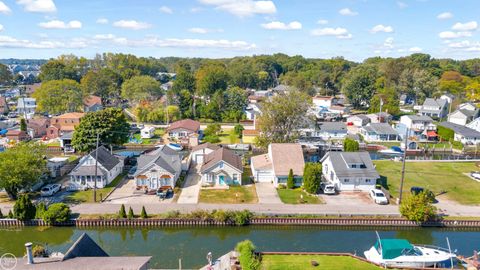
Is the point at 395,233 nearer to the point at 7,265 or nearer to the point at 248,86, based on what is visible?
the point at 7,265

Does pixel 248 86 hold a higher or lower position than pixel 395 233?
higher

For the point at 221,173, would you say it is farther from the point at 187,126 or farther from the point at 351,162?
the point at 187,126

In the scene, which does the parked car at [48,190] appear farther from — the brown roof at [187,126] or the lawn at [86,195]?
the brown roof at [187,126]

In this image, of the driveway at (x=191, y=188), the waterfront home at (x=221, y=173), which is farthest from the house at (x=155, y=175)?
the waterfront home at (x=221, y=173)

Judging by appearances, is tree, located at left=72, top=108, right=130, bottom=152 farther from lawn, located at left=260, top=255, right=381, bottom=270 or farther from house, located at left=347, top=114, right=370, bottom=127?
house, located at left=347, top=114, right=370, bottom=127

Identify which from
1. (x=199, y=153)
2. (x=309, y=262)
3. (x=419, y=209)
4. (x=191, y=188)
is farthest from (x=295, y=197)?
(x=199, y=153)

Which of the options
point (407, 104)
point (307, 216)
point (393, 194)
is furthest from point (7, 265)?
point (407, 104)
